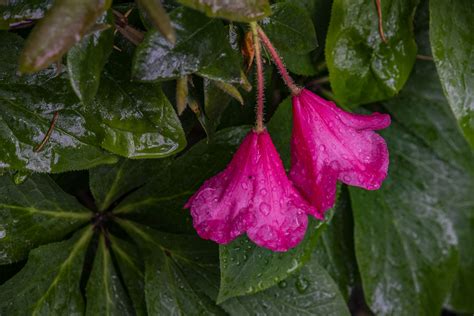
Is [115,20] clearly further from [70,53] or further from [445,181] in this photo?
[445,181]

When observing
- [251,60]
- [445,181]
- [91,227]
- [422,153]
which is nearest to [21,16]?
[251,60]

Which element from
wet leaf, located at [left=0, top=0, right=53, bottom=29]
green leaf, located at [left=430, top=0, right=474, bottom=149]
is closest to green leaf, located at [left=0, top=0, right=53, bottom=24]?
wet leaf, located at [left=0, top=0, right=53, bottom=29]

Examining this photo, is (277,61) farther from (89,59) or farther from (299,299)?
(299,299)

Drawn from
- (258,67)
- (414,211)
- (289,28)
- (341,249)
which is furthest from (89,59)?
(414,211)

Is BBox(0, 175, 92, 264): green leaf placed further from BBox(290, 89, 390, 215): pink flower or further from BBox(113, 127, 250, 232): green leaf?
BBox(290, 89, 390, 215): pink flower

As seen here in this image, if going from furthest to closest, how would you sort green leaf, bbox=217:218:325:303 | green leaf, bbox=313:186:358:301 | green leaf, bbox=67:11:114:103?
green leaf, bbox=313:186:358:301 < green leaf, bbox=217:218:325:303 < green leaf, bbox=67:11:114:103

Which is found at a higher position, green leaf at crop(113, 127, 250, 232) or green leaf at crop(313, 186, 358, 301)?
green leaf at crop(113, 127, 250, 232)

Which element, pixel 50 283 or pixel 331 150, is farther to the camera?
pixel 50 283
